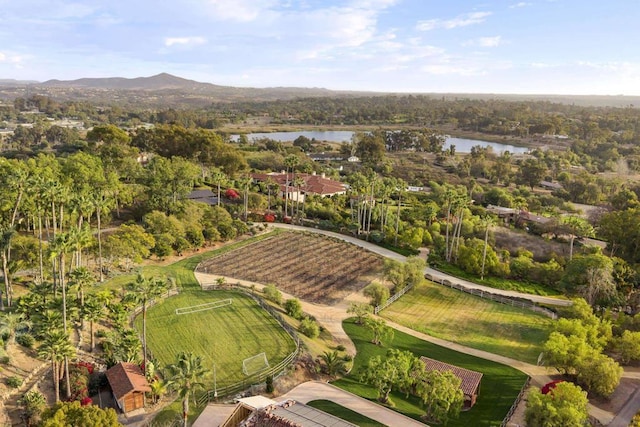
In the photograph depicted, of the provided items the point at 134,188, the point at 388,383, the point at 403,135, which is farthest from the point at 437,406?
the point at 403,135

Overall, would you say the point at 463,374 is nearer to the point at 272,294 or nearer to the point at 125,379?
the point at 272,294

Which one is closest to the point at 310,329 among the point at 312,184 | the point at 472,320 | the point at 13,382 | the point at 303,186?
the point at 472,320

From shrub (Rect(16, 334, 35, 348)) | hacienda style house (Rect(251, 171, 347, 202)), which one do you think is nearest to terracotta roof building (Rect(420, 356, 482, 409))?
shrub (Rect(16, 334, 35, 348))

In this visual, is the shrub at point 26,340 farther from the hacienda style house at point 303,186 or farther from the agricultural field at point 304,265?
the hacienda style house at point 303,186

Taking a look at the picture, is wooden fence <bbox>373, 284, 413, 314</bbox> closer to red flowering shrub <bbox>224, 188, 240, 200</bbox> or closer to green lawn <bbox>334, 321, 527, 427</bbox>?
green lawn <bbox>334, 321, 527, 427</bbox>

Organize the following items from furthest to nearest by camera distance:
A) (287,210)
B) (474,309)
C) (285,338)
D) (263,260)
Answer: (287,210), (263,260), (474,309), (285,338)

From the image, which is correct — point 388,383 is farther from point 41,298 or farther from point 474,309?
point 41,298
